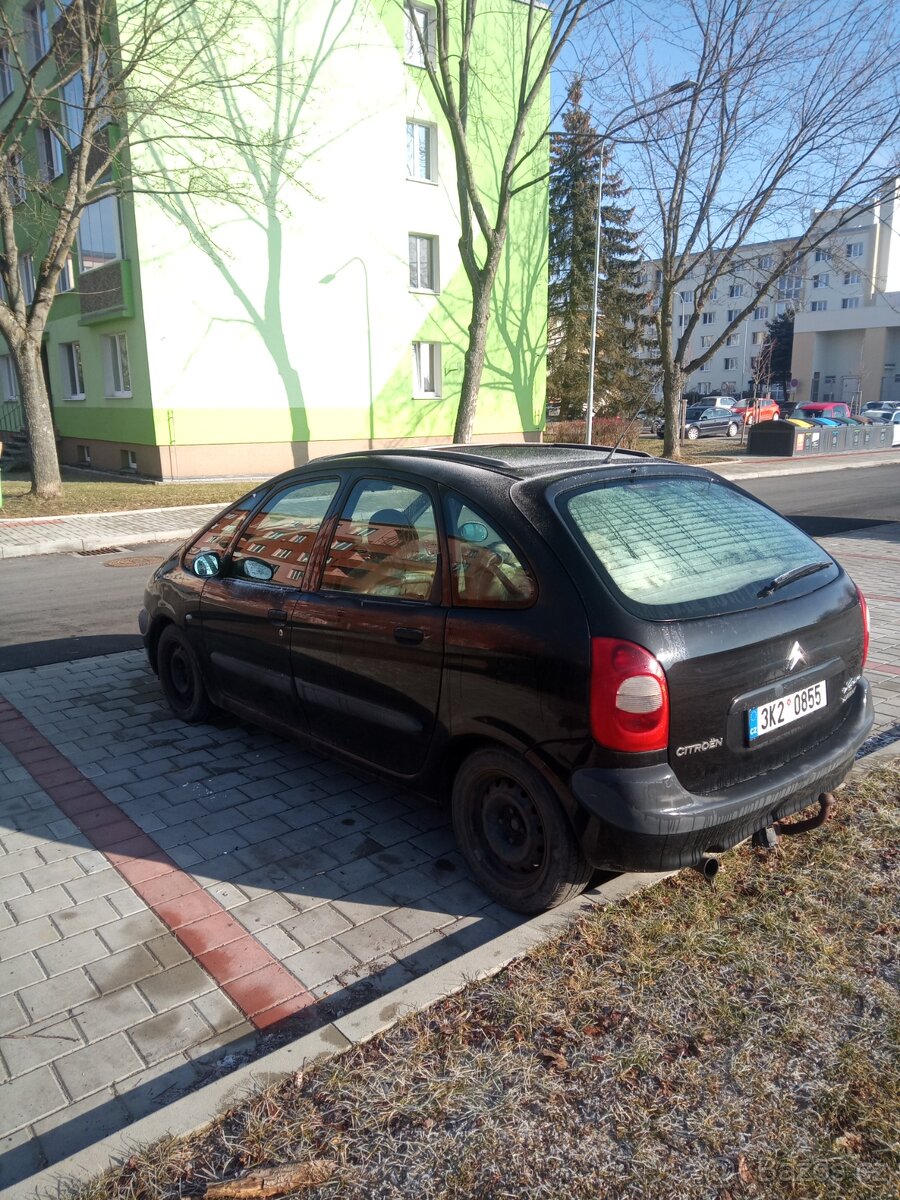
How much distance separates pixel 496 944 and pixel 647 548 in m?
1.49

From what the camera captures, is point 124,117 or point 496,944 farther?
point 124,117

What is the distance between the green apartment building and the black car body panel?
54.8 feet

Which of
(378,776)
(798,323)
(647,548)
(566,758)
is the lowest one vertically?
(378,776)

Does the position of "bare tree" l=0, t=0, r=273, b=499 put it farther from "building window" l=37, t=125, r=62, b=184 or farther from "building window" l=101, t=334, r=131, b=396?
"building window" l=101, t=334, r=131, b=396

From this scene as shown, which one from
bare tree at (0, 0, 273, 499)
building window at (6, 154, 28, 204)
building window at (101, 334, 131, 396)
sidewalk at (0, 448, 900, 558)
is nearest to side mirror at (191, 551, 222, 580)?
sidewalk at (0, 448, 900, 558)

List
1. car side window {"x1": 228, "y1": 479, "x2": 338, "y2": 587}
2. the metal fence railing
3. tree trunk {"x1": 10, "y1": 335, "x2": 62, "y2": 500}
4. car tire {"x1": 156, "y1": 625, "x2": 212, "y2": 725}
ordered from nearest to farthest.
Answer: car side window {"x1": 228, "y1": 479, "x2": 338, "y2": 587} < car tire {"x1": 156, "y1": 625, "x2": 212, "y2": 725} < tree trunk {"x1": 10, "y1": 335, "x2": 62, "y2": 500} < the metal fence railing

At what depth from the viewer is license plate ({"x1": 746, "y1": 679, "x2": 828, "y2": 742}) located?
3074 millimetres

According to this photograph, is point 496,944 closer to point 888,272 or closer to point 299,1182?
point 299,1182

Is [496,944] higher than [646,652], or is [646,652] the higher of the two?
[646,652]

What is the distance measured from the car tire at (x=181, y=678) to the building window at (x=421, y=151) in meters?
22.0

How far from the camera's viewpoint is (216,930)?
328 cm

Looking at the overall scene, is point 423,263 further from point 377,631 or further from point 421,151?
point 377,631

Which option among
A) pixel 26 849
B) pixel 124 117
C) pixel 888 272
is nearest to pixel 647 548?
pixel 26 849

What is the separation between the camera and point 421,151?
24500 millimetres
